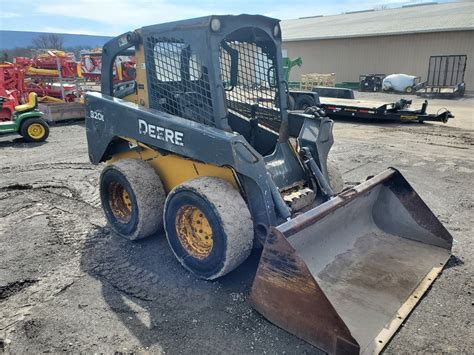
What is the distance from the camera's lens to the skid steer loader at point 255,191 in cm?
279

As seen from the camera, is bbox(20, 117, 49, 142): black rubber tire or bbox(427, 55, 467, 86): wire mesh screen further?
bbox(427, 55, 467, 86): wire mesh screen

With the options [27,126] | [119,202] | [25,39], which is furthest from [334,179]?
[25,39]

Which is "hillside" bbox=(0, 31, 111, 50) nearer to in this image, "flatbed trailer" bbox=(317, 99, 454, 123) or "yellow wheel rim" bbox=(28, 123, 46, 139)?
"flatbed trailer" bbox=(317, 99, 454, 123)

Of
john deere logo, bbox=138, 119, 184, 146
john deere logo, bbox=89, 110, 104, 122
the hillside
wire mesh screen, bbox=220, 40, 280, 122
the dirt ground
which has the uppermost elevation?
the hillside

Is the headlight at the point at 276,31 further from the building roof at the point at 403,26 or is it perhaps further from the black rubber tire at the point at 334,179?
the building roof at the point at 403,26

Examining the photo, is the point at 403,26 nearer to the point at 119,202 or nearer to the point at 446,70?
the point at 446,70

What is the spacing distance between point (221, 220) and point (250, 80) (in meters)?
1.74

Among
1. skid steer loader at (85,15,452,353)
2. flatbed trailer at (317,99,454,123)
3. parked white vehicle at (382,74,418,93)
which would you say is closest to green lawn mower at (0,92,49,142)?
skid steer loader at (85,15,452,353)

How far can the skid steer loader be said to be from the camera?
9.14 feet

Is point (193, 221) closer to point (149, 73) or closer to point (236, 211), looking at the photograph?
point (236, 211)

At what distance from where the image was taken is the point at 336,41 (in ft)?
93.4

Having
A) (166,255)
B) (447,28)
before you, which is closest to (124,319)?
(166,255)

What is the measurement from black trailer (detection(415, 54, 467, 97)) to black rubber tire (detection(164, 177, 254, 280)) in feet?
70.9

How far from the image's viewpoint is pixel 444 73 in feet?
77.4
